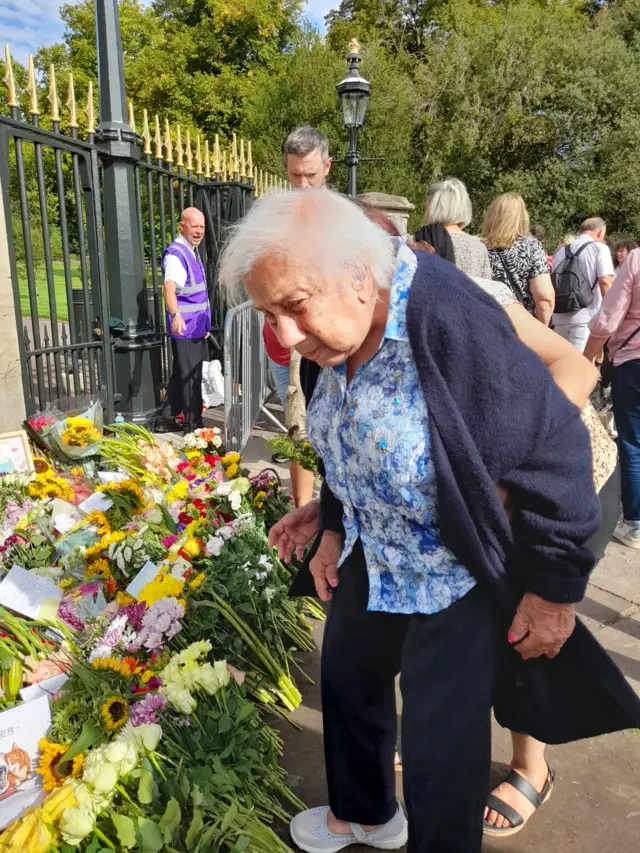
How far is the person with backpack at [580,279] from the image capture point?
5.31 m

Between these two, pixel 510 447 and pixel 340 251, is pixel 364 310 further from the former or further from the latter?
pixel 510 447

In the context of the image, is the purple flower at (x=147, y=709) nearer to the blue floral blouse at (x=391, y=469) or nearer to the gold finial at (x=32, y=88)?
the blue floral blouse at (x=391, y=469)

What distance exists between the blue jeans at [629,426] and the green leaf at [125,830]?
324cm

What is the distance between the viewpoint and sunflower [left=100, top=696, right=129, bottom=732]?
1.73 metres

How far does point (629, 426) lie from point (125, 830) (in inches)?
129

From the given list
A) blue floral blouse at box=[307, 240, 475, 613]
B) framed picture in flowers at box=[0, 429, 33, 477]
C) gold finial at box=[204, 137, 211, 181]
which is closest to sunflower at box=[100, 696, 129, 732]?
blue floral blouse at box=[307, 240, 475, 613]

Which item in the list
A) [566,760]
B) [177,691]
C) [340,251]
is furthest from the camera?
[566,760]

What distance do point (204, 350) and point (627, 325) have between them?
356cm

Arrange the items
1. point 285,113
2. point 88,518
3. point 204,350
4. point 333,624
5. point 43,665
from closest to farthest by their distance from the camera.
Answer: point 333,624, point 43,665, point 88,518, point 204,350, point 285,113

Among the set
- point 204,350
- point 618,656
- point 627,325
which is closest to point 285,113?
point 204,350

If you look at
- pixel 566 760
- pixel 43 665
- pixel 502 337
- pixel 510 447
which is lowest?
pixel 566 760

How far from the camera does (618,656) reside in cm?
273

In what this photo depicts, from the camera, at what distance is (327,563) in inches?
66.4

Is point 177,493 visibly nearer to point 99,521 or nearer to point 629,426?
point 99,521
